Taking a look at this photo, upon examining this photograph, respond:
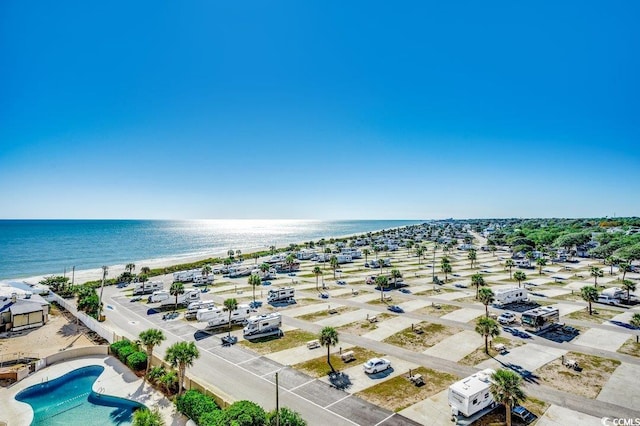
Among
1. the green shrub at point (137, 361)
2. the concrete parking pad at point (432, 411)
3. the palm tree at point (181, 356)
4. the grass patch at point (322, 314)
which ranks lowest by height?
the concrete parking pad at point (432, 411)

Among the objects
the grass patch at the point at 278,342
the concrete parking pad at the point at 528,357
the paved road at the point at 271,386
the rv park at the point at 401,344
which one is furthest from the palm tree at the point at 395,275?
the paved road at the point at 271,386

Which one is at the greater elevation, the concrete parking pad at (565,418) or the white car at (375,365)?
the white car at (375,365)

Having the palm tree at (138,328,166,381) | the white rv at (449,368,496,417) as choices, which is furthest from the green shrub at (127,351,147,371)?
the white rv at (449,368,496,417)

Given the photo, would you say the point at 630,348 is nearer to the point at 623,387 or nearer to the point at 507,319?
the point at 623,387

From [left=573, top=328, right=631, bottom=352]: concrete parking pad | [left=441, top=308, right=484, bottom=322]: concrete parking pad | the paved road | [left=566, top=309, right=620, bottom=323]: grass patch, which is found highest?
the paved road

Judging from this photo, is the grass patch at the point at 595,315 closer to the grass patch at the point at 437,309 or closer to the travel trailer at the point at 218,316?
the grass patch at the point at 437,309

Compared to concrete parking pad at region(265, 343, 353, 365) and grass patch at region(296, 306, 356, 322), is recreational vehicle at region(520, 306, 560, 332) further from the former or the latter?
concrete parking pad at region(265, 343, 353, 365)
